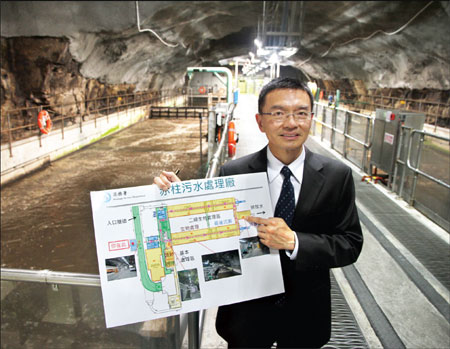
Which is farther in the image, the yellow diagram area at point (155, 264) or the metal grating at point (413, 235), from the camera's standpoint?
the metal grating at point (413, 235)

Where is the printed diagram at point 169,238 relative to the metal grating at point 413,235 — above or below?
above

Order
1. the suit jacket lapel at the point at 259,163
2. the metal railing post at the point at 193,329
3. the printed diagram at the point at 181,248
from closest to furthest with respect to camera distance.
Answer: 1. the printed diagram at the point at 181,248
2. the suit jacket lapel at the point at 259,163
3. the metal railing post at the point at 193,329

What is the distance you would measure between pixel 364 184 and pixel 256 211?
16.1ft

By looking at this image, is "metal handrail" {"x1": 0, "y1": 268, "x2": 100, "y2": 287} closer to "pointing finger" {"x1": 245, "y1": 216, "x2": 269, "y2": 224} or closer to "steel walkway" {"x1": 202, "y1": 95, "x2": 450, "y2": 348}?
"steel walkway" {"x1": 202, "y1": 95, "x2": 450, "y2": 348}

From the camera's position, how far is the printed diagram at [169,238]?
1.25 m

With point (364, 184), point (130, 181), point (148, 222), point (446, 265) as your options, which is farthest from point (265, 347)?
point (130, 181)

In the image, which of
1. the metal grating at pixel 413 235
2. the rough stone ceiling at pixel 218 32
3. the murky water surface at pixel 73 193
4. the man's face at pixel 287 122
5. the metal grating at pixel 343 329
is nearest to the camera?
the man's face at pixel 287 122

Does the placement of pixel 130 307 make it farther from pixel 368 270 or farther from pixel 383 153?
pixel 383 153

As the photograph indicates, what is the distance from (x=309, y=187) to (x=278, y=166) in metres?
0.16

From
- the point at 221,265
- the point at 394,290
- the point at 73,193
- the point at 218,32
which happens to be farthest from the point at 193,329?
the point at 218,32

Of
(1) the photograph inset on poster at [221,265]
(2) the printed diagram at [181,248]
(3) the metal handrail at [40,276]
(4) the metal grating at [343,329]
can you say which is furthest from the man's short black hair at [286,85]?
(4) the metal grating at [343,329]

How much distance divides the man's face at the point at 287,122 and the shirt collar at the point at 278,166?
50mm

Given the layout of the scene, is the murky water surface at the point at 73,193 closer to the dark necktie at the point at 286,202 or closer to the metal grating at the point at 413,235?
the dark necktie at the point at 286,202

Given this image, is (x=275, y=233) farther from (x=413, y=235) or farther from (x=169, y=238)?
(x=413, y=235)
